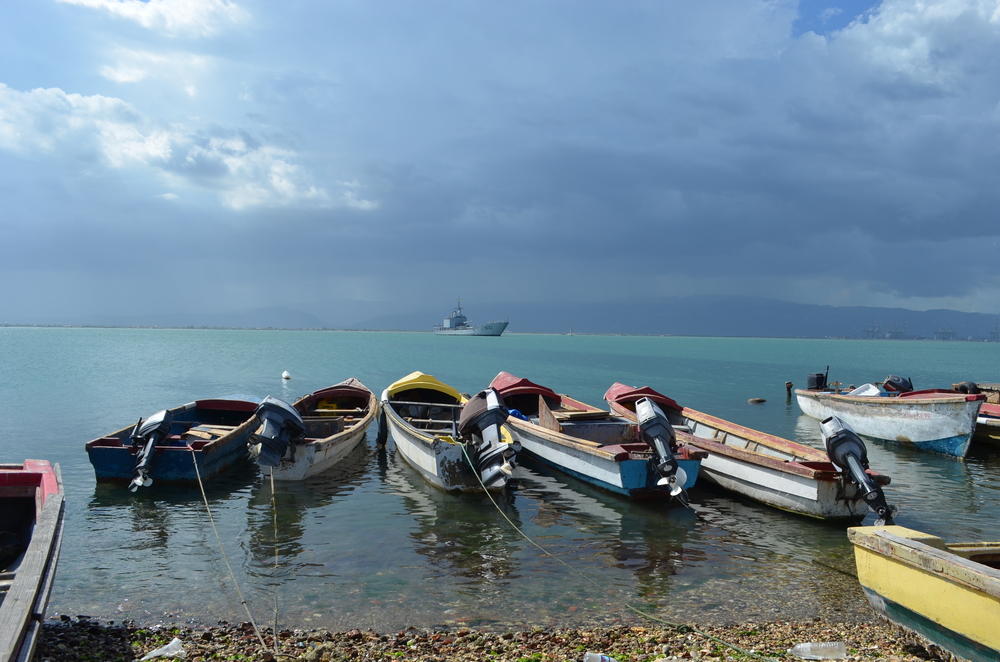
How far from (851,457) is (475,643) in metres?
8.06

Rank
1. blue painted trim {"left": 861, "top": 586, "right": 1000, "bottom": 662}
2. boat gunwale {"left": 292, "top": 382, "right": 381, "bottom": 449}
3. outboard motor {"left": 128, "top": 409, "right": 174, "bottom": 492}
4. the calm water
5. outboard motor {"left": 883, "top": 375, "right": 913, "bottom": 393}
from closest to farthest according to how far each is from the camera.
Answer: blue painted trim {"left": 861, "top": 586, "right": 1000, "bottom": 662}
the calm water
outboard motor {"left": 128, "top": 409, "right": 174, "bottom": 492}
boat gunwale {"left": 292, "top": 382, "right": 381, "bottom": 449}
outboard motor {"left": 883, "top": 375, "right": 913, "bottom": 393}

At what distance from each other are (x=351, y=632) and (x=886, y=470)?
1651 cm

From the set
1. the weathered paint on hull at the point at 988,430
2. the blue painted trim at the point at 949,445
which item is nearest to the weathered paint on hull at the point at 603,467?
the blue painted trim at the point at 949,445

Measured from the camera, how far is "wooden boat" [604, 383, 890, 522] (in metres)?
11.0

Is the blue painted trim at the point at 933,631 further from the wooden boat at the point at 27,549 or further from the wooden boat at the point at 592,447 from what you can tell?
the wooden boat at the point at 27,549

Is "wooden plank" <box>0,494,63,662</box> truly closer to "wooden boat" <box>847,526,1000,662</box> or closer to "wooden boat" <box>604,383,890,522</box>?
"wooden boat" <box>847,526,1000,662</box>

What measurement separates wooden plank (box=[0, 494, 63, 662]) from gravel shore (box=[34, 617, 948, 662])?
1.22 metres

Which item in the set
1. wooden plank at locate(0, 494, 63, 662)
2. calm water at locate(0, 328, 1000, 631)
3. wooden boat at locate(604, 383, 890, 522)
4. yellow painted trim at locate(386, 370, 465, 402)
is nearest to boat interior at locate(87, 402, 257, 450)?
calm water at locate(0, 328, 1000, 631)

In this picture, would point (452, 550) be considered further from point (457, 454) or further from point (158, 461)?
point (158, 461)

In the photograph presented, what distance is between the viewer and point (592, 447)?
43.4ft

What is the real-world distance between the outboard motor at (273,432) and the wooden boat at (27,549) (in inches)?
198

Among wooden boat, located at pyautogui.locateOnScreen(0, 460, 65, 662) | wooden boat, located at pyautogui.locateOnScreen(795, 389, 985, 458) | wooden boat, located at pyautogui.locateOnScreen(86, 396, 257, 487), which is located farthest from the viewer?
wooden boat, located at pyautogui.locateOnScreen(795, 389, 985, 458)

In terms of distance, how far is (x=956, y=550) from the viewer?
6344 millimetres

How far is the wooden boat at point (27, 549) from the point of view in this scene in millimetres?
4582
